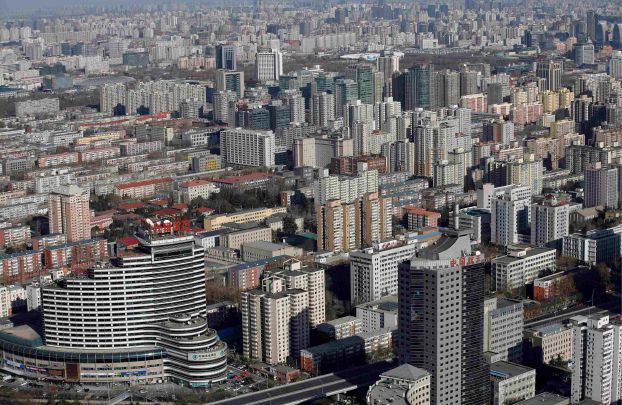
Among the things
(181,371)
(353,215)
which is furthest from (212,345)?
(353,215)

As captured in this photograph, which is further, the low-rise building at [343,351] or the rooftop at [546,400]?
the low-rise building at [343,351]

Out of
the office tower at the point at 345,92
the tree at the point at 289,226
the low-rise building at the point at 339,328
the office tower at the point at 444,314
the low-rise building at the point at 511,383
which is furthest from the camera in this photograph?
the office tower at the point at 345,92

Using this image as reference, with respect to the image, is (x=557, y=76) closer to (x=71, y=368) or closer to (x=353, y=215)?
(x=353, y=215)

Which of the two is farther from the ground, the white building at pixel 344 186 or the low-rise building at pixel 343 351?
the white building at pixel 344 186

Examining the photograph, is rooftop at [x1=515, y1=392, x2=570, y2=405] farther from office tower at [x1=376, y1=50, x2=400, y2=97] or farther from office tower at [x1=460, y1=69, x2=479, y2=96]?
office tower at [x1=376, y1=50, x2=400, y2=97]

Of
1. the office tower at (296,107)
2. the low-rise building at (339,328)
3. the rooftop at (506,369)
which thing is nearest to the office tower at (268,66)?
the office tower at (296,107)

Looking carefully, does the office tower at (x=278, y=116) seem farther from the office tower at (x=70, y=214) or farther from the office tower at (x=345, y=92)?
the office tower at (x=70, y=214)

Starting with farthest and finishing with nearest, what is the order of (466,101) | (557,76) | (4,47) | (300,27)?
(300,27) < (4,47) < (557,76) < (466,101)

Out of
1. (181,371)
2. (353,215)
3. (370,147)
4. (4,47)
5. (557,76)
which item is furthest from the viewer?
(4,47)
